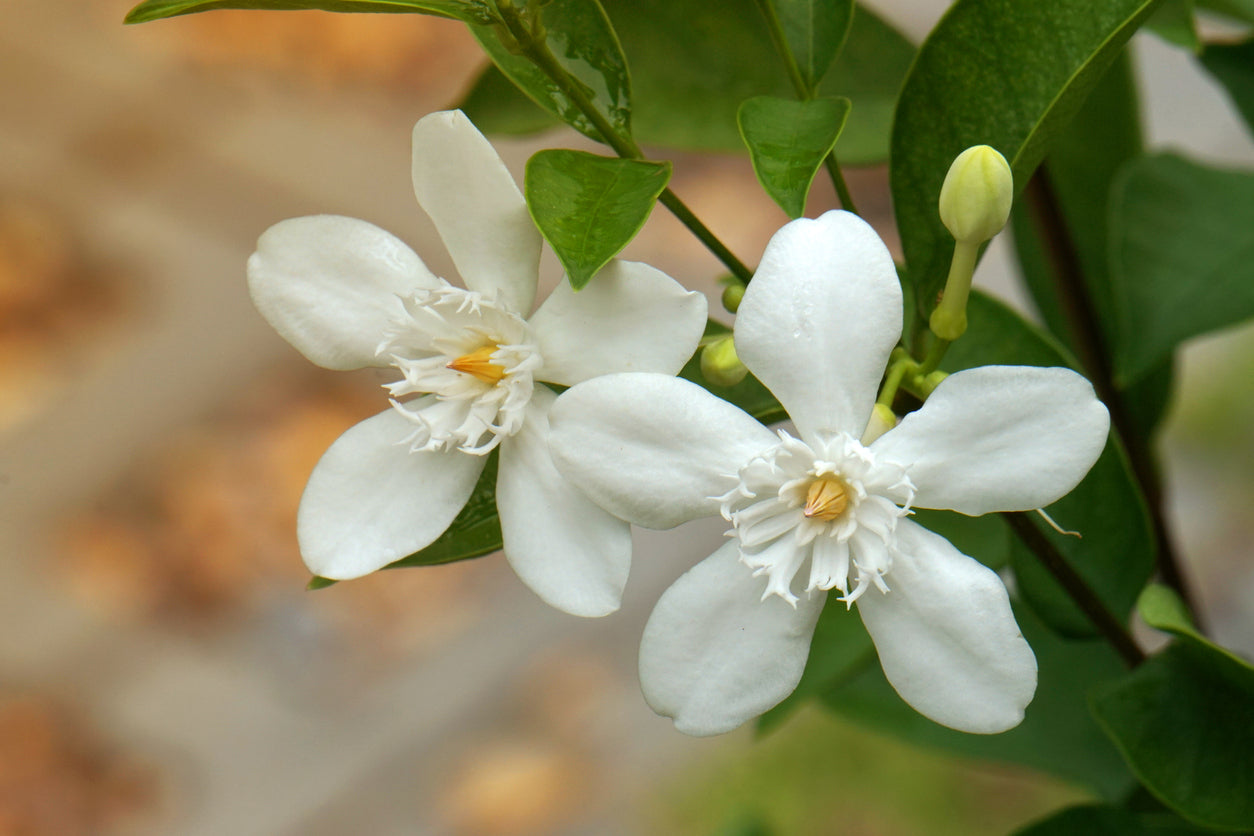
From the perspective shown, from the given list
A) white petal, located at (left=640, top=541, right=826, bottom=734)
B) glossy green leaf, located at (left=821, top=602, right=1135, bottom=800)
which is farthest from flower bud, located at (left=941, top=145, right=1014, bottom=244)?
glossy green leaf, located at (left=821, top=602, right=1135, bottom=800)

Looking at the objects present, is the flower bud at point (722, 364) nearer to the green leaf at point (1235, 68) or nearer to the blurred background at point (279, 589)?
the green leaf at point (1235, 68)

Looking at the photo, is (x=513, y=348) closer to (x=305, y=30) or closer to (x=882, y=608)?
(x=882, y=608)

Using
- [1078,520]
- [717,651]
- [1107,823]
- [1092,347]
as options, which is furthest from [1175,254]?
[717,651]

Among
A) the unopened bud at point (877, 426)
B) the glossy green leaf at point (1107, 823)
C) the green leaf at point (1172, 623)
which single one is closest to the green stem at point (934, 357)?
the unopened bud at point (877, 426)

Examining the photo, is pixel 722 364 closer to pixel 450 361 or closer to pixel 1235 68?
pixel 450 361

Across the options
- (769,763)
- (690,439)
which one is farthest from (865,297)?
(769,763)

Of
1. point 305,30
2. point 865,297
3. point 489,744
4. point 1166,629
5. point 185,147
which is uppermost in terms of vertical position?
point 865,297
